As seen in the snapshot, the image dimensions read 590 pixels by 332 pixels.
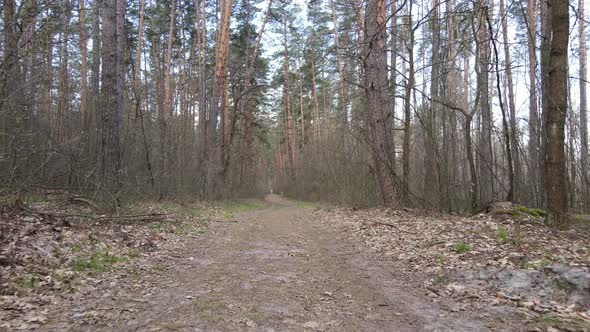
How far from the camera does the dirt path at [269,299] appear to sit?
11.2ft

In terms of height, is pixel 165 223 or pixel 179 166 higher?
pixel 179 166

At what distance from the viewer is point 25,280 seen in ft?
13.4

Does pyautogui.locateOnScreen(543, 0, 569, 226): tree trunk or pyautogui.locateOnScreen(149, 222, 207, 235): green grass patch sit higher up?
pyautogui.locateOnScreen(543, 0, 569, 226): tree trunk

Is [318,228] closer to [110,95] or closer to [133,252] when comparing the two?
[133,252]

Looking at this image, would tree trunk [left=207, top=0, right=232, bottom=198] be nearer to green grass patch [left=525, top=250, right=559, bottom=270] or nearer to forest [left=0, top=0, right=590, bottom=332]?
forest [left=0, top=0, right=590, bottom=332]

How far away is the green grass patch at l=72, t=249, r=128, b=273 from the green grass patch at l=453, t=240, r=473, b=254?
16.2 feet

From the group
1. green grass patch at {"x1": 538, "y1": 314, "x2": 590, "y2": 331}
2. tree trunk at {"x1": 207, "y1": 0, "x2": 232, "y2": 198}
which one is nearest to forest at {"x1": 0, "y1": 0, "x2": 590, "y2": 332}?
green grass patch at {"x1": 538, "y1": 314, "x2": 590, "y2": 331}

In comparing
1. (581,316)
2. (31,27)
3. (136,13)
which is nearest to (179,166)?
(31,27)

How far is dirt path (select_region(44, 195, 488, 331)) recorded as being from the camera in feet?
11.2

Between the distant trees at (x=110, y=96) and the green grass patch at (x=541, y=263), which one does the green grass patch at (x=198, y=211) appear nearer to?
the distant trees at (x=110, y=96)

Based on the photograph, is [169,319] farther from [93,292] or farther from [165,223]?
[165,223]

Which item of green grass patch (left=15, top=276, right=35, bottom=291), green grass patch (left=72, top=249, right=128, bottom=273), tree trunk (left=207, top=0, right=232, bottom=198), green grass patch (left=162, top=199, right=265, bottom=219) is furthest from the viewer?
tree trunk (left=207, top=0, right=232, bottom=198)

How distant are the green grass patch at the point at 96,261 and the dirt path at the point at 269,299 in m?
0.75

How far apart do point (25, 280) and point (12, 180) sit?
3246 millimetres
